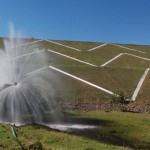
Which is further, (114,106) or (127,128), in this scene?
(114,106)

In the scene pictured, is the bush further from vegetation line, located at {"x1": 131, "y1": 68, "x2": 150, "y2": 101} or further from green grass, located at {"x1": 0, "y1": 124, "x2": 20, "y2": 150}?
green grass, located at {"x1": 0, "y1": 124, "x2": 20, "y2": 150}

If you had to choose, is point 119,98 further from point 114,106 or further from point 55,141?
point 55,141

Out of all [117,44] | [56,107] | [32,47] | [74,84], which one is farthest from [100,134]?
[117,44]

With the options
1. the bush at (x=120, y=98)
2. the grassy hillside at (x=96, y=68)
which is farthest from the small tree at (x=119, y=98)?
the grassy hillside at (x=96, y=68)

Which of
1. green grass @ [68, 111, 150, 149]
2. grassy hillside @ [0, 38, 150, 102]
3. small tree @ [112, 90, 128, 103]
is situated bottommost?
green grass @ [68, 111, 150, 149]

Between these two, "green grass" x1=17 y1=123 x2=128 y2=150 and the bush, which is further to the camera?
the bush

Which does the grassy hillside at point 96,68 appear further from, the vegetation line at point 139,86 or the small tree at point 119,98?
the small tree at point 119,98

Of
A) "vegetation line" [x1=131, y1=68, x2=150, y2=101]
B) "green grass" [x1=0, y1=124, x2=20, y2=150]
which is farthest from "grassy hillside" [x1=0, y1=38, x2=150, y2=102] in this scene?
"green grass" [x1=0, y1=124, x2=20, y2=150]

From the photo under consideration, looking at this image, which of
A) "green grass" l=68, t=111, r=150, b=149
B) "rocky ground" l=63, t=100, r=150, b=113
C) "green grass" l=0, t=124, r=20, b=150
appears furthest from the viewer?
"rocky ground" l=63, t=100, r=150, b=113

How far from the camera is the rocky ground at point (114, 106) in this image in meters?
45.8

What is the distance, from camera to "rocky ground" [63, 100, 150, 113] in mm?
45781

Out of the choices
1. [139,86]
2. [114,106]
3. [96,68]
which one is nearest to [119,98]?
[114,106]

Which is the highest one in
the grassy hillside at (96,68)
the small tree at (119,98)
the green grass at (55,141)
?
the grassy hillside at (96,68)

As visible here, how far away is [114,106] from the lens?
157 ft
